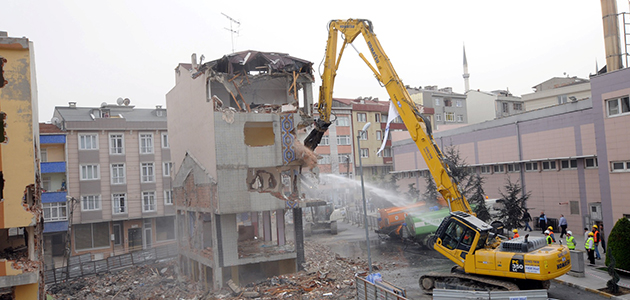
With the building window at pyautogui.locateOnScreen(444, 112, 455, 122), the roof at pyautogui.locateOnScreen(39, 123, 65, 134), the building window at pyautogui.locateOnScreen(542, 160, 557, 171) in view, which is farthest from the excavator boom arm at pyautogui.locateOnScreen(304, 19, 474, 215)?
the building window at pyautogui.locateOnScreen(444, 112, 455, 122)

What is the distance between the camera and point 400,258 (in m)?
27.9

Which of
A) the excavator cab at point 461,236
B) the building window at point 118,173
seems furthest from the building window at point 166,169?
the excavator cab at point 461,236

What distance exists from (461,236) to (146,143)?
35658 millimetres

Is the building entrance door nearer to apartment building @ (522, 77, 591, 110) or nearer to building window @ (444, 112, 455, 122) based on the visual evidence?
building window @ (444, 112, 455, 122)

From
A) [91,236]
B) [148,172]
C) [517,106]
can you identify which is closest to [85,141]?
[148,172]

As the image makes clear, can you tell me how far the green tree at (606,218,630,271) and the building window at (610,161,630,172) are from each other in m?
4.46

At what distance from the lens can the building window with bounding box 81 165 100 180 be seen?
42906mm

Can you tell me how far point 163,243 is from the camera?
4588 cm

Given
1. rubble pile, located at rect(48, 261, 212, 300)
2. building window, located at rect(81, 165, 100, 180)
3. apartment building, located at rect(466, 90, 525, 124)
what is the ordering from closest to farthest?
rubble pile, located at rect(48, 261, 212, 300), building window, located at rect(81, 165, 100, 180), apartment building, located at rect(466, 90, 525, 124)

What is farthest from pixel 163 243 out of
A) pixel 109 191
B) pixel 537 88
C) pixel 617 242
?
pixel 537 88

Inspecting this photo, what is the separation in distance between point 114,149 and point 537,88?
56.5 m

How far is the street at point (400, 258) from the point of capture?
1892 centimetres

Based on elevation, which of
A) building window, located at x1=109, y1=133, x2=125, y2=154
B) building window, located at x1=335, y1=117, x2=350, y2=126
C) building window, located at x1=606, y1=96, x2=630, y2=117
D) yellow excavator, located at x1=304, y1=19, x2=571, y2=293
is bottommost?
yellow excavator, located at x1=304, y1=19, x2=571, y2=293

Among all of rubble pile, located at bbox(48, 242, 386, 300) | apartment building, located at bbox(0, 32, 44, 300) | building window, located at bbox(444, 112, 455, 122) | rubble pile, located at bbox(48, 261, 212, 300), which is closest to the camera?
apartment building, located at bbox(0, 32, 44, 300)
